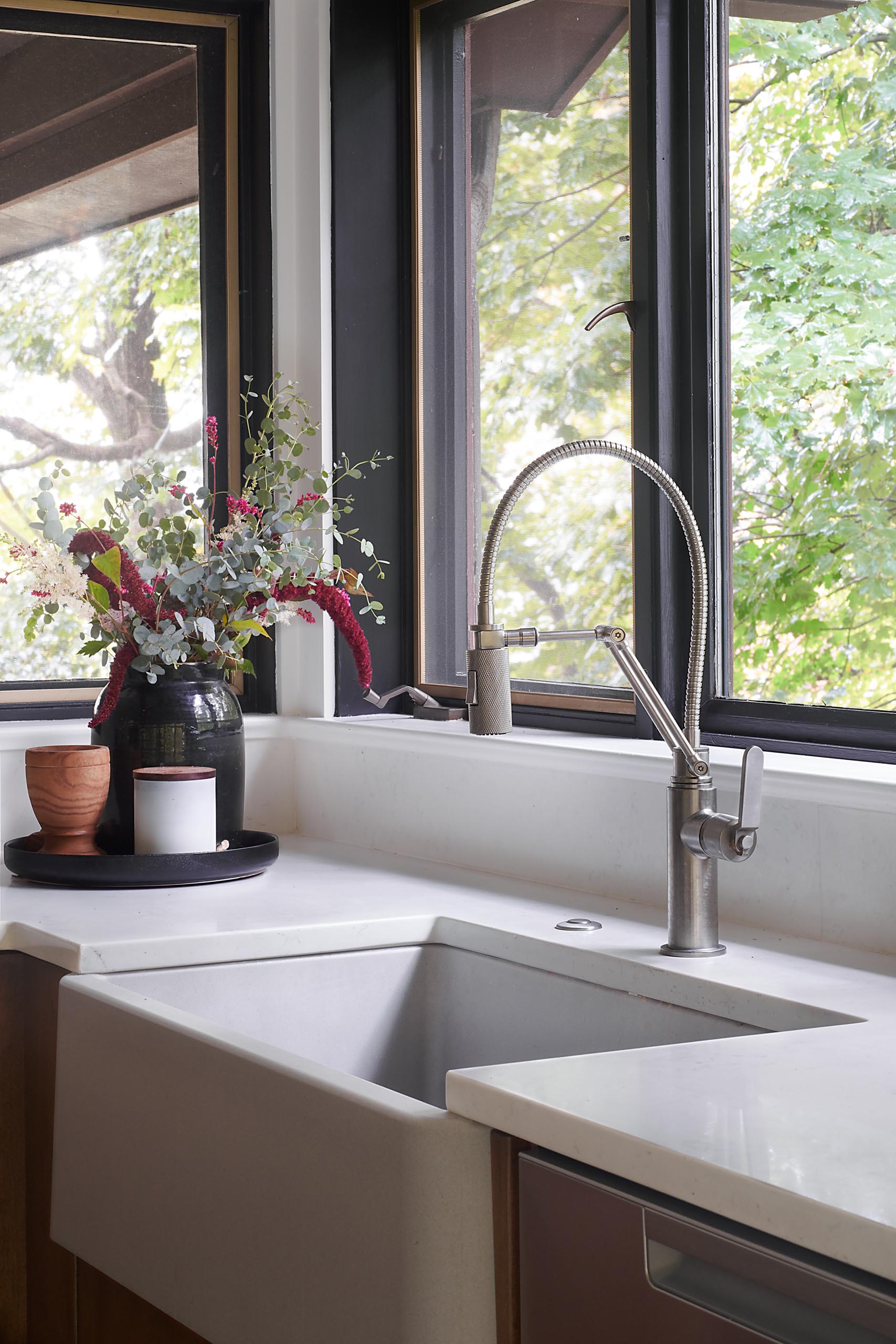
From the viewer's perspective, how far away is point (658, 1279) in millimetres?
896

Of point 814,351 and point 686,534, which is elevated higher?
point 814,351

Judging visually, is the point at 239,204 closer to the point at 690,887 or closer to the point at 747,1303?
the point at 690,887

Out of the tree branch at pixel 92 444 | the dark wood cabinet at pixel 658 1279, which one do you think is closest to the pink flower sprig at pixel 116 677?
the tree branch at pixel 92 444

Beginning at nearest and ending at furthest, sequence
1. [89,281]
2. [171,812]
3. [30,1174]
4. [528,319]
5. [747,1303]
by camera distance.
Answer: [747,1303] < [30,1174] < [171,812] < [528,319] < [89,281]

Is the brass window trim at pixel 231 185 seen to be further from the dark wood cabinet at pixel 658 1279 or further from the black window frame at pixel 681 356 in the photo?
the dark wood cabinet at pixel 658 1279

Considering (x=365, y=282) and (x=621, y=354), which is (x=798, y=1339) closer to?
(x=621, y=354)

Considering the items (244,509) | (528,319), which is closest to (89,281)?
(244,509)

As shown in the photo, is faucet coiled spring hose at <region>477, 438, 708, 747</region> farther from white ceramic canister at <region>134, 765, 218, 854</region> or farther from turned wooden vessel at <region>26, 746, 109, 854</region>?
turned wooden vessel at <region>26, 746, 109, 854</region>

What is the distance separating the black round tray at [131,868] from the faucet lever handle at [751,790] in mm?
796

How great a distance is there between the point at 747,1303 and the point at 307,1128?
1.27 feet

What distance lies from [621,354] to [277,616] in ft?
1.97

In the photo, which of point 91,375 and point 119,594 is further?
point 91,375

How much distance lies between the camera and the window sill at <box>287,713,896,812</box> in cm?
152

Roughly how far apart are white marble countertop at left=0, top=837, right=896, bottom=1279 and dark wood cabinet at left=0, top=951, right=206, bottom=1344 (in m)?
0.06
